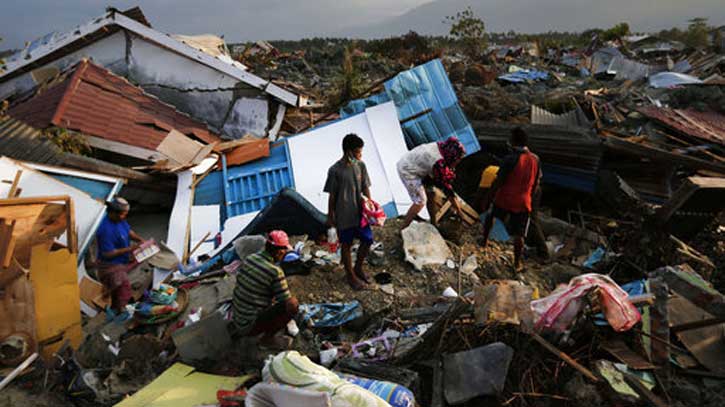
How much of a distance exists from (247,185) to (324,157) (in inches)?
49.8

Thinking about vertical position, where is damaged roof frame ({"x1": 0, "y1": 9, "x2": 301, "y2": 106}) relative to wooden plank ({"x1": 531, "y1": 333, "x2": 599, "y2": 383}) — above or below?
above

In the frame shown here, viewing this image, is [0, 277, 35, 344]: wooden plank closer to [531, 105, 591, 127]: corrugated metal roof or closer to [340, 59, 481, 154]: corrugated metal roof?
[340, 59, 481, 154]: corrugated metal roof

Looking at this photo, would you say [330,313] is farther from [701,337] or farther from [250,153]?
[250,153]

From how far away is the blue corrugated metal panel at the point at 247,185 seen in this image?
687 centimetres

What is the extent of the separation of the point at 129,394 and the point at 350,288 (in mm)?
2093

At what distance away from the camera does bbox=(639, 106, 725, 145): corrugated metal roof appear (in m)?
7.12

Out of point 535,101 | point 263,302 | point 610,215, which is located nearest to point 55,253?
point 263,302

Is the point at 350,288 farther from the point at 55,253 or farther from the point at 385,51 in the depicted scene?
the point at 385,51

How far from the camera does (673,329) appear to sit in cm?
358

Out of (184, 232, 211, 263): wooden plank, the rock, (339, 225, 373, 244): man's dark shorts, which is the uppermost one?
(339, 225, 373, 244): man's dark shorts

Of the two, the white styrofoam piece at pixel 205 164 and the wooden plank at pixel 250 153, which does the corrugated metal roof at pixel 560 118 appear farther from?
the white styrofoam piece at pixel 205 164

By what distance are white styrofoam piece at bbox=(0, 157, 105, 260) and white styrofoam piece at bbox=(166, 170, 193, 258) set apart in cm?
92

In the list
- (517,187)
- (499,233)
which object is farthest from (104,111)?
(517,187)

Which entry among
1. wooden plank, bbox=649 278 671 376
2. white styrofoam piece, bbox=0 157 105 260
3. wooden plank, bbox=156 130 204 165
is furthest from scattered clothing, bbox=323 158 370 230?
wooden plank, bbox=156 130 204 165
